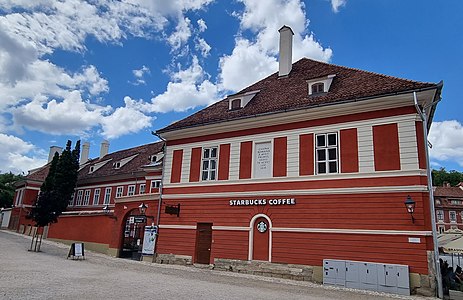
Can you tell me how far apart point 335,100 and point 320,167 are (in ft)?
9.30

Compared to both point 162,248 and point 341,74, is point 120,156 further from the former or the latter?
point 341,74

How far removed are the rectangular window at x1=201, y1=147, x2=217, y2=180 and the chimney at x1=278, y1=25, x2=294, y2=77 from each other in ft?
19.5

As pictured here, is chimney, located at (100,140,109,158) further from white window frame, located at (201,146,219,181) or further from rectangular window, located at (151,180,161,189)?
white window frame, located at (201,146,219,181)

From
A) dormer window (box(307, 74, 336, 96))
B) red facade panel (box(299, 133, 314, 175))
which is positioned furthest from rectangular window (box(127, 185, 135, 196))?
dormer window (box(307, 74, 336, 96))

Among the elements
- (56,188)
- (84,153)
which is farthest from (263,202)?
(84,153)

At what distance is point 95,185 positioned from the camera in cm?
3428

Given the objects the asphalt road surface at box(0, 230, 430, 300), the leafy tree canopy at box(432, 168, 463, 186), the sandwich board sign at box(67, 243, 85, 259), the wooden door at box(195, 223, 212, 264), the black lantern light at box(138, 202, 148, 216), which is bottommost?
the asphalt road surface at box(0, 230, 430, 300)

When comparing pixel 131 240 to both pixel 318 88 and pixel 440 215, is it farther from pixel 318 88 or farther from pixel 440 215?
pixel 440 215

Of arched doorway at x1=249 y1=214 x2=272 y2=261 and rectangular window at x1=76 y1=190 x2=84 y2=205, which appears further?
rectangular window at x1=76 y1=190 x2=84 y2=205

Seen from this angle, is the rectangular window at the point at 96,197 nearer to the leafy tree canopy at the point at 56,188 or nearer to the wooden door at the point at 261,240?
the leafy tree canopy at the point at 56,188

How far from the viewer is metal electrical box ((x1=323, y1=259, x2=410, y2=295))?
1161 centimetres

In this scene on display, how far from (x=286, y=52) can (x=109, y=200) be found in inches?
869

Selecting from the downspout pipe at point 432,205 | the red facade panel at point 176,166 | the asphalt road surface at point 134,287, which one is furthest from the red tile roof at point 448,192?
the asphalt road surface at point 134,287

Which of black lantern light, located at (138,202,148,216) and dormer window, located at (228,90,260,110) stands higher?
dormer window, located at (228,90,260,110)
